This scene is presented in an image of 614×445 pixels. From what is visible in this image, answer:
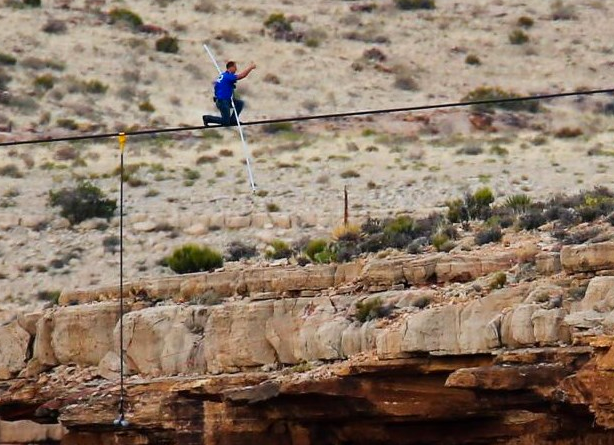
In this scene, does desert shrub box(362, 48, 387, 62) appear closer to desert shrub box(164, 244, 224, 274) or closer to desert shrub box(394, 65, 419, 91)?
desert shrub box(394, 65, 419, 91)

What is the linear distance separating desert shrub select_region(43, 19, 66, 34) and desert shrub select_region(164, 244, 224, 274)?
30699 mm

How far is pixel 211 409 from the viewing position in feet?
99.7

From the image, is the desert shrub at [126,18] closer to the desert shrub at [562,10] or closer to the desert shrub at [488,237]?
the desert shrub at [562,10]

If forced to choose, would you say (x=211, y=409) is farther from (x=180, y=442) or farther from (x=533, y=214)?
(x=533, y=214)

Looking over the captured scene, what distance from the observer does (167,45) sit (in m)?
73.7

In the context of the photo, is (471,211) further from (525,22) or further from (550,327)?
(525,22)

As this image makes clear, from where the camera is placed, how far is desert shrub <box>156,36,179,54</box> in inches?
2894

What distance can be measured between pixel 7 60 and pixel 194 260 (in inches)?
1162

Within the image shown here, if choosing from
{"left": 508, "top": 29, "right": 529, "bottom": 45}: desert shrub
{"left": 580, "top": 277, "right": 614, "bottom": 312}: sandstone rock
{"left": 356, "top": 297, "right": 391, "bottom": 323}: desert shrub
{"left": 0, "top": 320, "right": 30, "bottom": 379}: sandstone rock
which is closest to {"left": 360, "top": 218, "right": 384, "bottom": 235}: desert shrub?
{"left": 0, "top": 320, "right": 30, "bottom": 379}: sandstone rock

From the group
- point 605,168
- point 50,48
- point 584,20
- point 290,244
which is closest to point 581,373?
point 290,244

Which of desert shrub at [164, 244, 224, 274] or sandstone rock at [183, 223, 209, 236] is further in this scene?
A: sandstone rock at [183, 223, 209, 236]

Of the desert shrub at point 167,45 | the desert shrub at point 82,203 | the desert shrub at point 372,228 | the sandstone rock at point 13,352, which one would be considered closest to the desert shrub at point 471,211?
the desert shrub at point 372,228

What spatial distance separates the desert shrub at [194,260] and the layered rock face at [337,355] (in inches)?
203

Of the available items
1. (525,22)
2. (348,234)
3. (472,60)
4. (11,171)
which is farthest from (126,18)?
(348,234)
